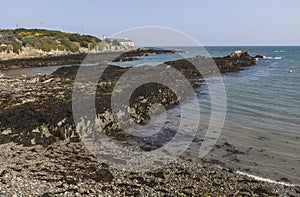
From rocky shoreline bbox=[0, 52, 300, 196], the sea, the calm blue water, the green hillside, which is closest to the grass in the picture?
the green hillside

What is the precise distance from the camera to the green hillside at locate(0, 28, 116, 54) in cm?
5470

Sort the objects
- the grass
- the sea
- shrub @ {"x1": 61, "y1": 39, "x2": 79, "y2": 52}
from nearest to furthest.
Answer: the sea → the grass → shrub @ {"x1": 61, "y1": 39, "x2": 79, "y2": 52}

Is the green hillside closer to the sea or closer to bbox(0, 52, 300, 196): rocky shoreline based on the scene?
bbox(0, 52, 300, 196): rocky shoreline

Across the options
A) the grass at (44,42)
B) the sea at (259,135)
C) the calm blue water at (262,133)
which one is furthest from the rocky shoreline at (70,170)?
the grass at (44,42)

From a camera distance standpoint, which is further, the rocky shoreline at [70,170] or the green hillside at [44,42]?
the green hillside at [44,42]

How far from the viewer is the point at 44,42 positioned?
66188 mm

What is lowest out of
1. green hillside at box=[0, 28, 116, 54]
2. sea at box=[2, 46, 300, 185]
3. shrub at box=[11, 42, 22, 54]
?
sea at box=[2, 46, 300, 185]

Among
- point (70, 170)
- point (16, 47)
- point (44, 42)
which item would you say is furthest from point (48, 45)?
point (70, 170)

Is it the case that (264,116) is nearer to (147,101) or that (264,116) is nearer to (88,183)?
(147,101)

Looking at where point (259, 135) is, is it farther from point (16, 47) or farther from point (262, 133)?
point (16, 47)

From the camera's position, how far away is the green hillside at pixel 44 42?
54.7 metres

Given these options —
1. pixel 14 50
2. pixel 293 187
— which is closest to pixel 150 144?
pixel 293 187

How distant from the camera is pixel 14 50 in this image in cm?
5397

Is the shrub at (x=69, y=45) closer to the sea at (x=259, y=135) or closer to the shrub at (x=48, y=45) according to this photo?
the shrub at (x=48, y=45)
